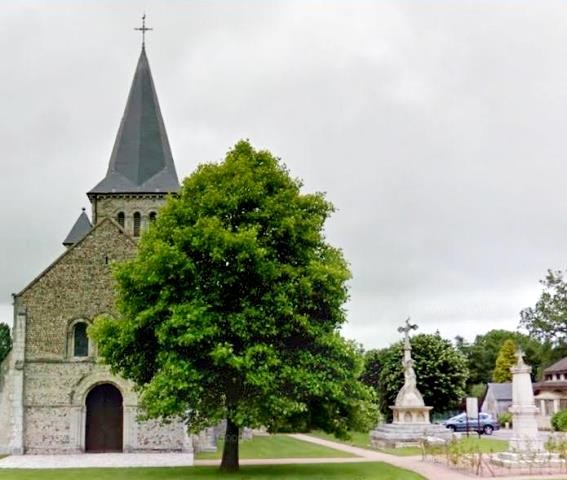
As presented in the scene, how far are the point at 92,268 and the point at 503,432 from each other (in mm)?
28831

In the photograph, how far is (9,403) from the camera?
29797 millimetres

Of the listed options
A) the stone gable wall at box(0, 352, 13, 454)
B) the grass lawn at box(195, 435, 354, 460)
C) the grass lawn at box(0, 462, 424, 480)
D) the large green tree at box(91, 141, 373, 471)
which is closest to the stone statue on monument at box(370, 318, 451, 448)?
the grass lawn at box(195, 435, 354, 460)

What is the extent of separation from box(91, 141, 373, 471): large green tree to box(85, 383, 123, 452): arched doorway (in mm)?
8679

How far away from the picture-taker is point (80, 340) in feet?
101

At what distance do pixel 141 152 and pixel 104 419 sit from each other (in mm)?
19233

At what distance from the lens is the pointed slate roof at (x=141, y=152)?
142ft

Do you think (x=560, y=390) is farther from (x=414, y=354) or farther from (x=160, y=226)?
(x=160, y=226)

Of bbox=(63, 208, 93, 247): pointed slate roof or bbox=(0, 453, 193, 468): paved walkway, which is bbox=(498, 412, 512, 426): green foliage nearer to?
bbox=(0, 453, 193, 468): paved walkway

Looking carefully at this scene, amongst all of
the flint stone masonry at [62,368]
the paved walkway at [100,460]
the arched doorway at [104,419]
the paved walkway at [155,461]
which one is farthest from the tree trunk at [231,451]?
the arched doorway at [104,419]

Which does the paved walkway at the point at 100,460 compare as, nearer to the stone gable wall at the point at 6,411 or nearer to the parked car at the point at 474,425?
the stone gable wall at the point at 6,411

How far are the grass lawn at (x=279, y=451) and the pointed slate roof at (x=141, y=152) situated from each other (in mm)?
16406

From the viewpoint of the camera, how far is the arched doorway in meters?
30.4

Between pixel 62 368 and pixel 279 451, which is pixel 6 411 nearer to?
pixel 62 368

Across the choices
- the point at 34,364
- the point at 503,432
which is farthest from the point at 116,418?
the point at 503,432
